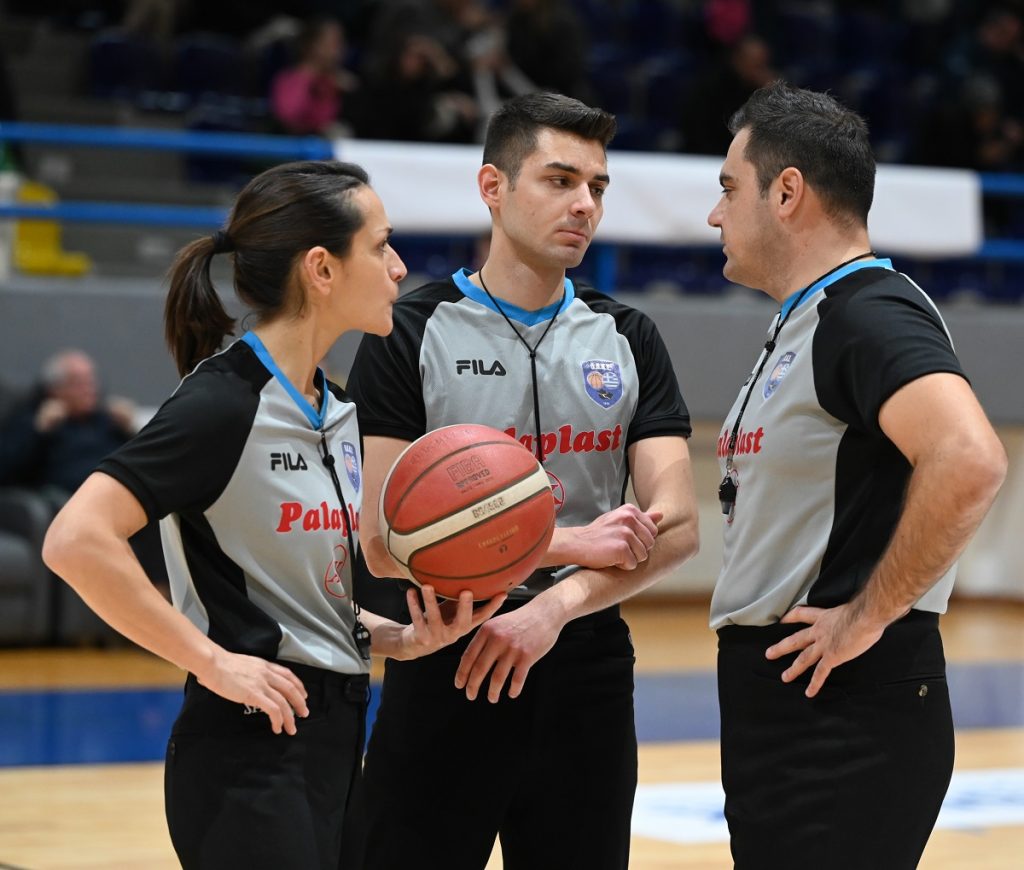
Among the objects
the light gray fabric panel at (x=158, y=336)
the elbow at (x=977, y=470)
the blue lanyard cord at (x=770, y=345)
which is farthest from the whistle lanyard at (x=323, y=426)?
the light gray fabric panel at (x=158, y=336)

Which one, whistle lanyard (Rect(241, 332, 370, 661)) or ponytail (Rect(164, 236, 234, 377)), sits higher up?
ponytail (Rect(164, 236, 234, 377))

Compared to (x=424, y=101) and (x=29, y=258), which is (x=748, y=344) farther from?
(x=29, y=258)

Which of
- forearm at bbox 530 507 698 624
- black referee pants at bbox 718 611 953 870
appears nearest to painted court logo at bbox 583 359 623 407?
forearm at bbox 530 507 698 624

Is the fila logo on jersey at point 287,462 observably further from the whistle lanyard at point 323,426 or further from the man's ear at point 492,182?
the man's ear at point 492,182

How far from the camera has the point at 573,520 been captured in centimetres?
316

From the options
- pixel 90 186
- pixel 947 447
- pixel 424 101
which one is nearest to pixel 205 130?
pixel 90 186

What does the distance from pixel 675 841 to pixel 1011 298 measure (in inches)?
309

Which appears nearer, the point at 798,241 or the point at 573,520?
the point at 798,241

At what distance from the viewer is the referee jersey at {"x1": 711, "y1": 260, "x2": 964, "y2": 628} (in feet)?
8.55

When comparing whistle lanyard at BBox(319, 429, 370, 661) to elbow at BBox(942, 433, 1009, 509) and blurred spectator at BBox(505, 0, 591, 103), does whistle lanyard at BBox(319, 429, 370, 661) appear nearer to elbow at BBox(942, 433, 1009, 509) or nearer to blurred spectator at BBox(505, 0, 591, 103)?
elbow at BBox(942, 433, 1009, 509)

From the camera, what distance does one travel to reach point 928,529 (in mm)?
2492

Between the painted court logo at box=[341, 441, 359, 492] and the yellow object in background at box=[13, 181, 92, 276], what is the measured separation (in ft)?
24.4

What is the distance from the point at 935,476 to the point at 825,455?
27 centimetres

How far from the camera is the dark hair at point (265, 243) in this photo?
2.65 m
